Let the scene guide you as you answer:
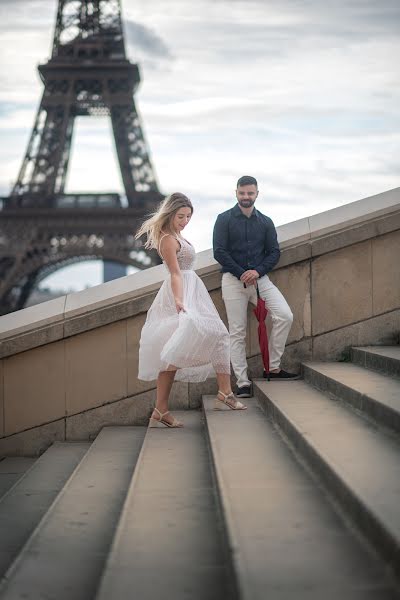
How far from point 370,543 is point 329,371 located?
3267 millimetres

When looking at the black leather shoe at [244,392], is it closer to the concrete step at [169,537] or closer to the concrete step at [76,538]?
the concrete step at [76,538]

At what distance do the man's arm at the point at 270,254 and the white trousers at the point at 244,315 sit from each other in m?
0.12

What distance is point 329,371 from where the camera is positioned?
632 cm

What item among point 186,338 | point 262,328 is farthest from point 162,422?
point 262,328

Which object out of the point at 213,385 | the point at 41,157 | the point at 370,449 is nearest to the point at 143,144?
the point at 41,157

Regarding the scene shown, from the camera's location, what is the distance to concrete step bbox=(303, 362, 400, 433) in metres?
4.48

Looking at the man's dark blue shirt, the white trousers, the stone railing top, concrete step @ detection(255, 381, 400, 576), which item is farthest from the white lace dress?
the stone railing top

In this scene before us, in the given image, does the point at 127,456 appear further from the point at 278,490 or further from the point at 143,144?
the point at 143,144

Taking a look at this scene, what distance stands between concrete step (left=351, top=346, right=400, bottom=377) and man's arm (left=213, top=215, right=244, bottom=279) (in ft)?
3.76

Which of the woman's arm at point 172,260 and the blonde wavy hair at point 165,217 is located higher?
the blonde wavy hair at point 165,217

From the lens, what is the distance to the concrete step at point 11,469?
5.83 meters

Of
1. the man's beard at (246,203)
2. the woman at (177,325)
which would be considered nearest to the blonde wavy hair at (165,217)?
the woman at (177,325)

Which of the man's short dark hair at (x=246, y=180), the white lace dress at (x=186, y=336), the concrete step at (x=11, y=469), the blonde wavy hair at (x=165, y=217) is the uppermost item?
the man's short dark hair at (x=246, y=180)

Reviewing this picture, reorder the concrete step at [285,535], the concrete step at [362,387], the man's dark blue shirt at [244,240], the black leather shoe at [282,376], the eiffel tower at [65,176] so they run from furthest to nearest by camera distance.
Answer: the eiffel tower at [65,176], the black leather shoe at [282,376], the man's dark blue shirt at [244,240], the concrete step at [362,387], the concrete step at [285,535]
